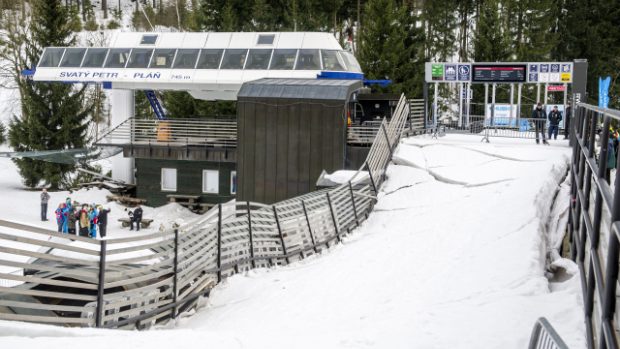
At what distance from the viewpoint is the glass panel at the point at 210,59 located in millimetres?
33938

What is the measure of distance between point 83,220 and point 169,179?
890 centimetres

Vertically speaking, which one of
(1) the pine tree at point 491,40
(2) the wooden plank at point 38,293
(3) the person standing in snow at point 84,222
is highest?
(1) the pine tree at point 491,40

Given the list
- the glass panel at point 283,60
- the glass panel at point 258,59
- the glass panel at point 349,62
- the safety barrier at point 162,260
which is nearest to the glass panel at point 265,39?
the glass panel at point 258,59

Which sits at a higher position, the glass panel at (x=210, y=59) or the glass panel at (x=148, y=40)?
the glass panel at (x=148, y=40)

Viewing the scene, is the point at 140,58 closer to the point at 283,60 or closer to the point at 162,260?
the point at 283,60

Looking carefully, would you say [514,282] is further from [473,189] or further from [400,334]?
[473,189]

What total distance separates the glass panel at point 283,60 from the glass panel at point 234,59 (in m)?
1.63

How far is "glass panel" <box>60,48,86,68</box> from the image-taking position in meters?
36.4

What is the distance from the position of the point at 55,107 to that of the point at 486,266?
134 feet

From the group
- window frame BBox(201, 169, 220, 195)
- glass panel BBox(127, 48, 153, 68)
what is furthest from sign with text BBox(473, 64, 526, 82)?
glass panel BBox(127, 48, 153, 68)

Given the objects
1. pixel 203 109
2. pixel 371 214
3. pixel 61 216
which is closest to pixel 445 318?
pixel 371 214

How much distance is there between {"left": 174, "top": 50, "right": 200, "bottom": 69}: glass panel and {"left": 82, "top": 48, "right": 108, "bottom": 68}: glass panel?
4.37 metres

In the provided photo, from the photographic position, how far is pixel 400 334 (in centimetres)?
744

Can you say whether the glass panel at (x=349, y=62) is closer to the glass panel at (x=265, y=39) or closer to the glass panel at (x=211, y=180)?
the glass panel at (x=265, y=39)
